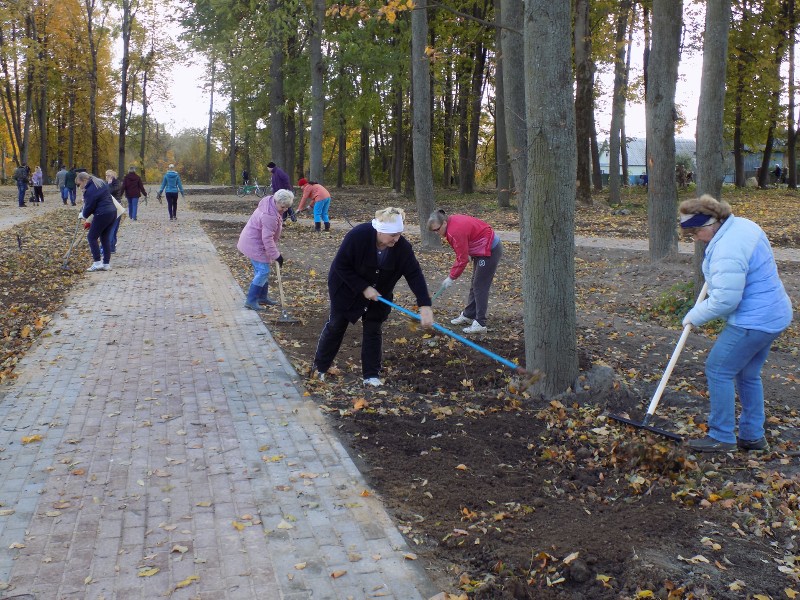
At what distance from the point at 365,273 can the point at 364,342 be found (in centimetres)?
68

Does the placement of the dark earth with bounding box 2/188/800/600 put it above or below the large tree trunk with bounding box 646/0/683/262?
below

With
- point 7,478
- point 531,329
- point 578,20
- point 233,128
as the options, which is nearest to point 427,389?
point 531,329

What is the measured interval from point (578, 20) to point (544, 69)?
20025 millimetres

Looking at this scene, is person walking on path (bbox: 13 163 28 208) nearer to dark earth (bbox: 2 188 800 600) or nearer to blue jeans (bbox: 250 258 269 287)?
blue jeans (bbox: 250 258 269 287)

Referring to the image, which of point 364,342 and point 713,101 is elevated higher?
point 713,101

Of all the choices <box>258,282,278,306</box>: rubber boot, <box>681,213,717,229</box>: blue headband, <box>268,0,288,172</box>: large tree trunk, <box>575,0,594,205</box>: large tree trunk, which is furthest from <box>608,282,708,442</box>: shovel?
<box>268,0,288,172</box>: large tree trunk

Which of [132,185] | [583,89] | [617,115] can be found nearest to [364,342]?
[132,185]

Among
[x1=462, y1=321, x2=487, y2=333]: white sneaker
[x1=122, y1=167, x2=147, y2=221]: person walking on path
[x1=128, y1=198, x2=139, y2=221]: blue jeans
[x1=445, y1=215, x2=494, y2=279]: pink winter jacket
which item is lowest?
[x1=462, y1=321, x2=487, y2=333]: white sneaker

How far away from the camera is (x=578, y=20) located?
2448 cm

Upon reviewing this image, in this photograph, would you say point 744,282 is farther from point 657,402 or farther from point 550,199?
point 550,199

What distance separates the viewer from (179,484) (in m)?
4.80

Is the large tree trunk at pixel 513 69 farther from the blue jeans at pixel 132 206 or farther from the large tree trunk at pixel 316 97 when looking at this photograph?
the blue jeans at pixel 132 206

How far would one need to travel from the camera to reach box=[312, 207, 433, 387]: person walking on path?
6594 millimetres

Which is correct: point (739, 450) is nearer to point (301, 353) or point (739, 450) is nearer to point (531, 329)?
Answer: point (531, 329)
